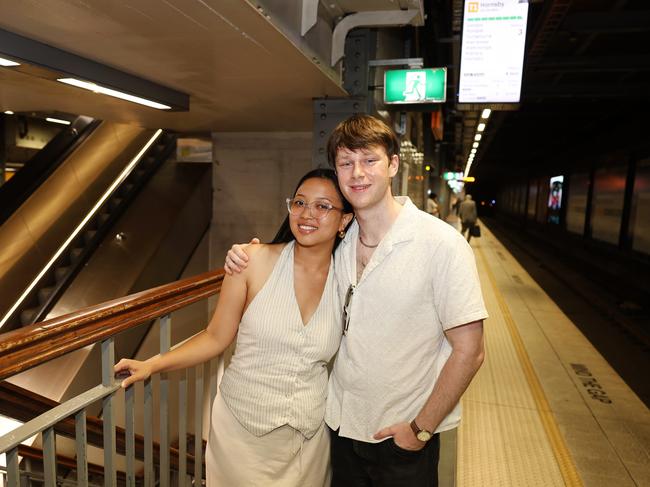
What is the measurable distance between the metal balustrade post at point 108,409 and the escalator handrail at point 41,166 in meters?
6.87

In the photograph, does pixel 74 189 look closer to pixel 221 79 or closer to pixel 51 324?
pixel 221 79

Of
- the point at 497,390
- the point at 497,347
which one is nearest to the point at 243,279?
the point at 497,390

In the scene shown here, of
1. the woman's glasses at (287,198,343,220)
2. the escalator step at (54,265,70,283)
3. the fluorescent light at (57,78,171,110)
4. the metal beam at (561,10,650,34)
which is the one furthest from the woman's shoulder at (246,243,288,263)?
the metal beam at (561,10,650,34)

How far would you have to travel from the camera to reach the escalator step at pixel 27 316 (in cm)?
655

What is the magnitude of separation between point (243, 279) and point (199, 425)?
1.09 meters

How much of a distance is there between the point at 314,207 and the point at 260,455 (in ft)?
3.10

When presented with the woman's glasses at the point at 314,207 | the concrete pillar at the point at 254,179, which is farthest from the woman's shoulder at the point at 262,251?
the concrete pillar at the point at 254,179

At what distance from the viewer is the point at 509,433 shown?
3826 mm

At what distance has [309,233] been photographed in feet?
5.69

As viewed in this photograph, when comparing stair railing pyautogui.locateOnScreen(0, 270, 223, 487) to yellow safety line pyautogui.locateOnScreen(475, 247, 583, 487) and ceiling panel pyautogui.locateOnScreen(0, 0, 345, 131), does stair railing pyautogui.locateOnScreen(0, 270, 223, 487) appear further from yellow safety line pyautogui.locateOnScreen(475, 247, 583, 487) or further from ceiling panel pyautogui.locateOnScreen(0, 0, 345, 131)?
yellow safety line pyautogui.locateOnScreen(475, 247, 583, 487)

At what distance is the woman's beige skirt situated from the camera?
1.74 m

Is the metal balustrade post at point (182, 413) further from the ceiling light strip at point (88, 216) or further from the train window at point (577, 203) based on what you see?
the train window at point (577, 203)

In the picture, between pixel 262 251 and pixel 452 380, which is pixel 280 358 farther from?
pixel 452 380

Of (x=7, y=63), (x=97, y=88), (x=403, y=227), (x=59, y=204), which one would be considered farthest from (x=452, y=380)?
(x=59, y=204)
